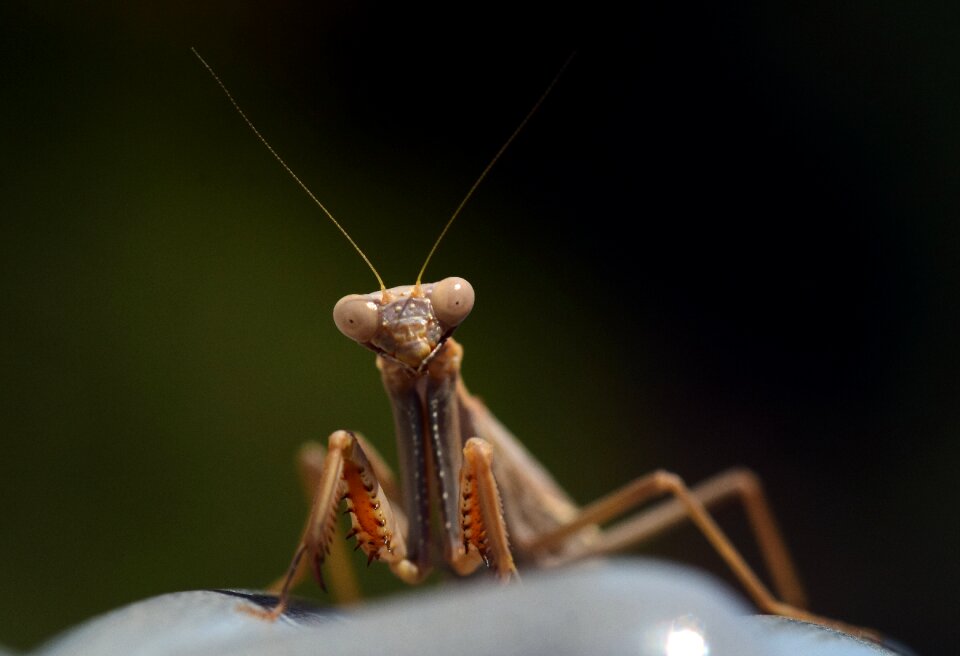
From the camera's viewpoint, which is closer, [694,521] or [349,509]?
[349,509]

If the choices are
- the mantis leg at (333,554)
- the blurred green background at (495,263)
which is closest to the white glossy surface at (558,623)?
the mantis leg at (333,554)

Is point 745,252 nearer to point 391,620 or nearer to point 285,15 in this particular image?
point 285,15

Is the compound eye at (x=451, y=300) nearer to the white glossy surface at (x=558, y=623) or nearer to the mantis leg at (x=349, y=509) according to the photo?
the mantis leg at (x=349, y=509)

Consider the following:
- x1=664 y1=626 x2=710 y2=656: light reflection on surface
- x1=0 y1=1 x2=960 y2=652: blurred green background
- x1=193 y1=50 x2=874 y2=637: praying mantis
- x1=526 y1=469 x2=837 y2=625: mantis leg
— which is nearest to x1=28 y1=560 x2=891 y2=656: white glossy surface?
x1=664 y1=626 x2=710 y2=656: light reflection on surface

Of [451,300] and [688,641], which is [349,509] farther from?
[688,641]

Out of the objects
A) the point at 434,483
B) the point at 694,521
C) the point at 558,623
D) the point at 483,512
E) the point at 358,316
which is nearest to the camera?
the point at 558,623

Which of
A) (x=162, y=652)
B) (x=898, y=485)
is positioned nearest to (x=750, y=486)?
(x=898, y=485)

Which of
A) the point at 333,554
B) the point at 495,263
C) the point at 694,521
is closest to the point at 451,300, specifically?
the point at 694,521
